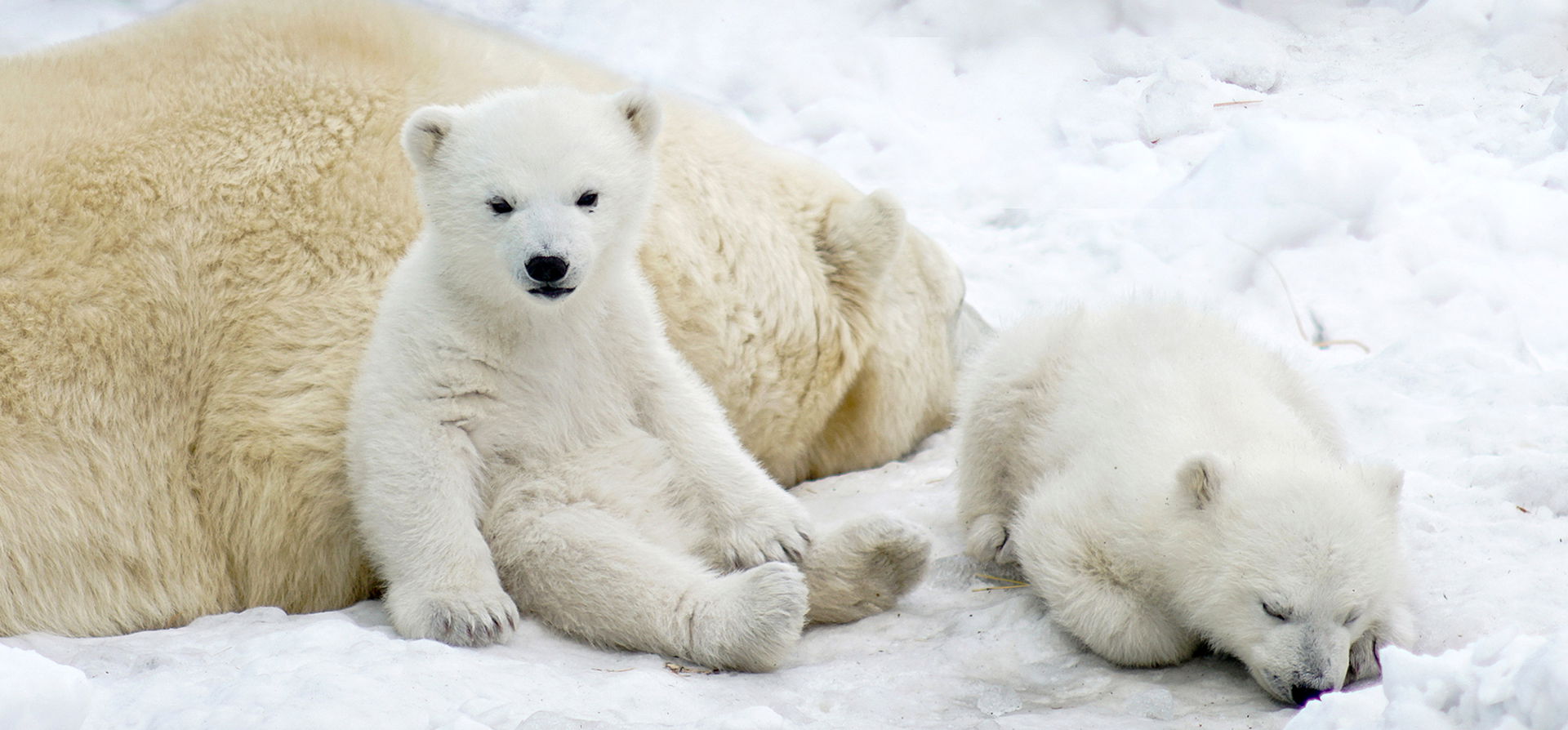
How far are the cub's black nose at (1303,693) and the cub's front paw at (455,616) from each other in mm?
1660

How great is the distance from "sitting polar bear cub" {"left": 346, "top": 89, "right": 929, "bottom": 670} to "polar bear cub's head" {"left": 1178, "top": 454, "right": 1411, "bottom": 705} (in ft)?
2.29

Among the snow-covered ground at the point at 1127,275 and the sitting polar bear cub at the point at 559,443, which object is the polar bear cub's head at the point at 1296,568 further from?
the sitting polar bear cub at the point at 559,443

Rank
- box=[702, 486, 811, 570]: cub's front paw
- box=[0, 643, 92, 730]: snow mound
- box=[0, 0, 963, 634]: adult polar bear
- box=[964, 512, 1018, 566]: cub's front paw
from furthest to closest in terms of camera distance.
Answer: box=[964, 512, 1018, 566]: cub's front paw, box=[702, 486, 811, 570]: cub's front paw, box=[0, 0, 963, 634]: adult polar bear, box=[0, 643, 92, 730]: snow mound

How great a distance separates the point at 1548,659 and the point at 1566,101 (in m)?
4.83

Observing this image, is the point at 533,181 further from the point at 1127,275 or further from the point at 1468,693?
the point at 1127,275

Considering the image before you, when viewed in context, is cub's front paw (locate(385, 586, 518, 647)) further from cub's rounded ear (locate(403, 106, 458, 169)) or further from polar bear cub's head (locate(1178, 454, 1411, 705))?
polar bear cub's head (locate(1178, 454, 1411, 705))

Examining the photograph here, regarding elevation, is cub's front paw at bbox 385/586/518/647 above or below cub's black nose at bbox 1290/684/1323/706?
above

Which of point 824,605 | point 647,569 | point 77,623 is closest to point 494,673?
point 647,569

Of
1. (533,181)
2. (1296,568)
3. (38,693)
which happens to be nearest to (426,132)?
(533,181)

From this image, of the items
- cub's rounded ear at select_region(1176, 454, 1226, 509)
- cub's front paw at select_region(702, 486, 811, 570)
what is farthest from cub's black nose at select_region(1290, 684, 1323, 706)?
cub's front paw at select_region(702, 486, 811, 570)

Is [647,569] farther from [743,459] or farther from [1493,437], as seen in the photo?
[1493,437]

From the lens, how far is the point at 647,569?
10.3 feet

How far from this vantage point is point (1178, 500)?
9.96ft

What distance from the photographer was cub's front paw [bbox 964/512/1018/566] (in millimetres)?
3660
